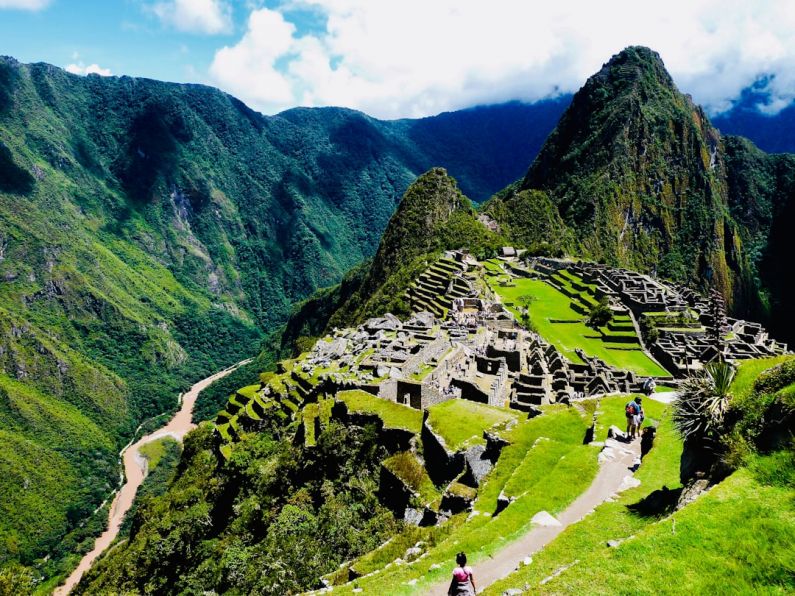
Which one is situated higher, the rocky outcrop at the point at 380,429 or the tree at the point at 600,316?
the tree at the point at 600,316

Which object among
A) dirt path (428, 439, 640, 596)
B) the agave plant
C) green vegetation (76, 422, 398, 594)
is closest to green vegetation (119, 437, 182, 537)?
green vegetation (76, 422, 398, 594)

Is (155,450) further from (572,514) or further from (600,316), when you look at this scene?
(572,514)

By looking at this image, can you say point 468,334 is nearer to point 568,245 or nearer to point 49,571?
point 49,571

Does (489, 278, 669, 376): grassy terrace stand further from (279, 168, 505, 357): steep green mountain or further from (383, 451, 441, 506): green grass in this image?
(279, 168, 505, 357): steep green mountain

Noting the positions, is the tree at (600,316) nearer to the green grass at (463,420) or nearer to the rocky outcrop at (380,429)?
the green grass at (463,420)

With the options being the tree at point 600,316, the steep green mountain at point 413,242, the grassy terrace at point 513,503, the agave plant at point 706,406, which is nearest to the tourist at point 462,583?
the grassy terrace at point 513,503

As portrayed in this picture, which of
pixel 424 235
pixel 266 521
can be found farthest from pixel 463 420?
pixel 424 235
